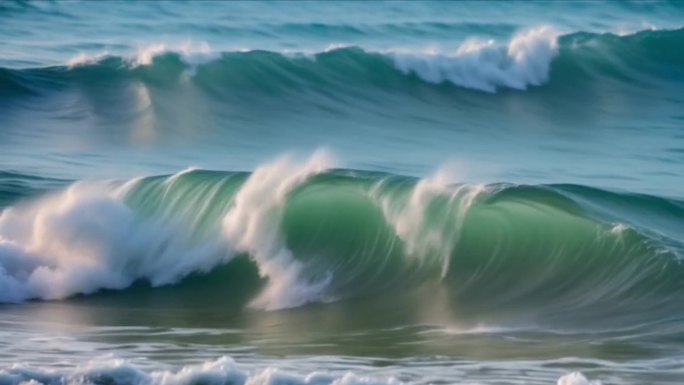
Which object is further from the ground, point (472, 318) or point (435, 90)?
point (435, 90)

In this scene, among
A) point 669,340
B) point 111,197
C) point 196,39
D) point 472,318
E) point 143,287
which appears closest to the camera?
point 669,340

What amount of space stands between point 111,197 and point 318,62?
33.7 feet

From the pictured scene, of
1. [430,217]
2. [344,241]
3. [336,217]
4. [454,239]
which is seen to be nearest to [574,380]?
[454,239]

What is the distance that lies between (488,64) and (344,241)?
1150 cm

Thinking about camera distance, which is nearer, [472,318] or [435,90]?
[472,318]

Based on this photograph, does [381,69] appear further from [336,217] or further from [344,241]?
[344,241]

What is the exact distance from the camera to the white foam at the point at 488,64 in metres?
25.9

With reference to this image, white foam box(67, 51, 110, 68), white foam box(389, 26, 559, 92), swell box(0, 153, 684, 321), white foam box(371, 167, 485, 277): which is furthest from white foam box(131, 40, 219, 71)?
white foam box(371, 167, 485, 277)

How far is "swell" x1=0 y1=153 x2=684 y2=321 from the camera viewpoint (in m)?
14.1

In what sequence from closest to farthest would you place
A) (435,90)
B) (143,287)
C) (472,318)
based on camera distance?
(472,318), (143,287), (435,90)

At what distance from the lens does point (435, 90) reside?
25.3m

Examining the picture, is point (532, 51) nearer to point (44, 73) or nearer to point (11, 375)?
point (44, 73)

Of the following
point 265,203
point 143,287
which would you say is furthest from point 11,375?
point 265,203

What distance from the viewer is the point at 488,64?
26297 millimetres
